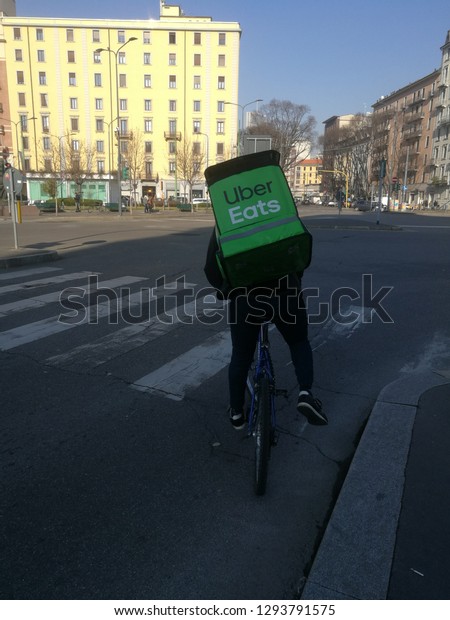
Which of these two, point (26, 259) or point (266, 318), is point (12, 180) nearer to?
point (26, 259)

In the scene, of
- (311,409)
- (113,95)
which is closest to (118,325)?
(311,409)

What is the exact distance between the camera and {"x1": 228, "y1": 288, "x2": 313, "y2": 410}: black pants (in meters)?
2.95

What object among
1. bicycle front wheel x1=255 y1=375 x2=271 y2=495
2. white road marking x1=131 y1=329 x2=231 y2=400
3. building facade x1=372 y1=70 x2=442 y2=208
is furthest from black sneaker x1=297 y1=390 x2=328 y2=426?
building facade x1=372 y1=70 x2=442 y2=208

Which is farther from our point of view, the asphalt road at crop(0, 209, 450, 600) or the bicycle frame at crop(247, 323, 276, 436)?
the bicycle frame at crop(247, 323, 276, 436)

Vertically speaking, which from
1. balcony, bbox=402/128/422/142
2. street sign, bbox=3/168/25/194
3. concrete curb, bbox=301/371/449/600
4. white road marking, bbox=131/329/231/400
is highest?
balcony, bbox=402/128/422/142

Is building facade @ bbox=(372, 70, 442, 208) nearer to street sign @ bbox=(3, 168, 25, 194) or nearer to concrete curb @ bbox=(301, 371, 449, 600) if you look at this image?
street sign @ bbox=(3, 168, 25, 194)

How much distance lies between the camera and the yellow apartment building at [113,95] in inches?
2729

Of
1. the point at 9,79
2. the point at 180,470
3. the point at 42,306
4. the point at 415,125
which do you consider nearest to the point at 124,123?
the point at 9,79

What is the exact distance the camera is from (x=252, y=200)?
103 inches

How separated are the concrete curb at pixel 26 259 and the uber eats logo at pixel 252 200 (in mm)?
9885

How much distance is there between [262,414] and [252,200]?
125 centimetres

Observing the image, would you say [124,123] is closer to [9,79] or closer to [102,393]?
[9,79]

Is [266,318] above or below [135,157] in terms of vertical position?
below
